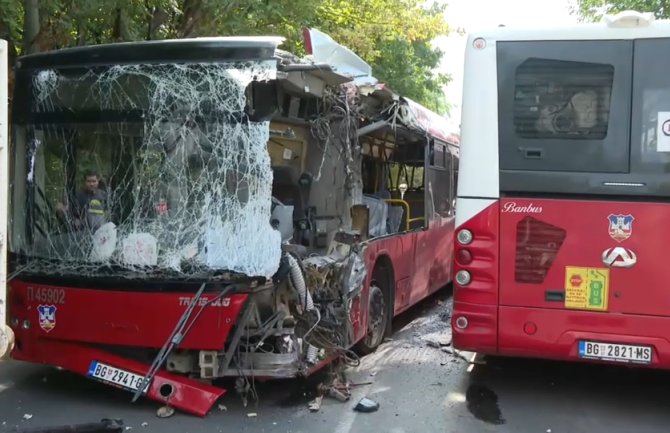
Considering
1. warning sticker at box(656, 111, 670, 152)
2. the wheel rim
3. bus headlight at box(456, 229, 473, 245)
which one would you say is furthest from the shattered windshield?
warning sticker at box(656, 111, 670, 152)

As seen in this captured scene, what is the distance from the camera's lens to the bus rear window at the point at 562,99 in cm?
Result: 528

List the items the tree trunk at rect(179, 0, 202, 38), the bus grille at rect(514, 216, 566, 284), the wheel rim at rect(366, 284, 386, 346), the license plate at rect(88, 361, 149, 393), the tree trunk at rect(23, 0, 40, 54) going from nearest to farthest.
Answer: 1. the license plate at rect(88, 361, 149, 393)
2. the bus grille at rect(514, 216, 566, 284)
3. the wheel rim at rect(366, 284, 386, 346)
4. the tree trunk at rect(23, 0, 40, 54)
5. the tree trunk at rect(179, 0, 202, 38)

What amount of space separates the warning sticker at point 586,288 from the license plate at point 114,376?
3.24m

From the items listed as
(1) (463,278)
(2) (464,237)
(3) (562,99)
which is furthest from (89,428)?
(3) (562,99)

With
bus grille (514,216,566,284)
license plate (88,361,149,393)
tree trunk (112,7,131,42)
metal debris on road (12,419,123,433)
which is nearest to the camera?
metal debris on road (12,419,123,433)

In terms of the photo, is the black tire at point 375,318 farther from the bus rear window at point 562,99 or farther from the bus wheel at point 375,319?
the bus rear window at point 562,99

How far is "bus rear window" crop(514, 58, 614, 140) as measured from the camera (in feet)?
17.3

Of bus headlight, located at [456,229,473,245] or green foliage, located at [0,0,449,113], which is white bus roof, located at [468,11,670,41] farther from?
green foliage, located at [0,0,449,113]

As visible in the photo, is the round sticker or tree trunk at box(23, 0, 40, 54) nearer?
the round sticker

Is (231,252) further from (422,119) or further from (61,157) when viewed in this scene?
(422,119)

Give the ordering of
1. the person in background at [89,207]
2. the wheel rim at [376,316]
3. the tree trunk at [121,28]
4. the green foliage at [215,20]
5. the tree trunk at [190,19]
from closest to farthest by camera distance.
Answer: the person in background at [89,207] → the wheel rim at [376,316] → the green foliage at [215,20] → the tree trunk at [121,28] → the tree trunk at [190,19]

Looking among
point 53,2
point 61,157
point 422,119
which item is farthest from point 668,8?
point 61,157

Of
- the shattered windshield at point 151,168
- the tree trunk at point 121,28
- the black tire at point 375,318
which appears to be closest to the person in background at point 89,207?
the shattered windshield at point 151,168

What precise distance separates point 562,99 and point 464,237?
4.19ft
